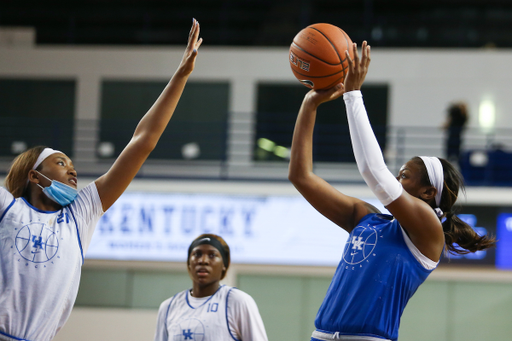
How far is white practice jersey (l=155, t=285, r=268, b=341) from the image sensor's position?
298cm

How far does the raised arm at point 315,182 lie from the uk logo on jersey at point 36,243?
98cm

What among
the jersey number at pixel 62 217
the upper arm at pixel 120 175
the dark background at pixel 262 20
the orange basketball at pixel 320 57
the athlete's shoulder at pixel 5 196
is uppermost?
the dark background at pixel 262 20

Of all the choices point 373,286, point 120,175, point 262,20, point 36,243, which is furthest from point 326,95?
point 262,20

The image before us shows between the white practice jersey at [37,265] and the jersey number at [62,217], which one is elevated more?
the jersey number at [62,217]

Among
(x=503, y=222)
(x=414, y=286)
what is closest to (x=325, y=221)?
→ (x=503, y=222)

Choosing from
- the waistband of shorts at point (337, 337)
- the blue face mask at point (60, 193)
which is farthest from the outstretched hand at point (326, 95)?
the blue face mask at point (60, 193)

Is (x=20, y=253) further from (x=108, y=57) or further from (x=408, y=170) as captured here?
(x=108, y=57)

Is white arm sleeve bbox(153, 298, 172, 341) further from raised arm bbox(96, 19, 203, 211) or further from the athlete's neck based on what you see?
raised arm bbox(96, 19, 203, 211)

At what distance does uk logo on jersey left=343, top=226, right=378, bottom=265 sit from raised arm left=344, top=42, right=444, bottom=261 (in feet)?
0.51

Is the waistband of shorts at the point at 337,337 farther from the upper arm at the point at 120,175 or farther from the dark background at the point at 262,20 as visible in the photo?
the dark background at the point at 262,20

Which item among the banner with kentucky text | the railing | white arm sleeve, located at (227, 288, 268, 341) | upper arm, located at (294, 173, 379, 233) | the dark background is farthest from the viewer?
the dark background

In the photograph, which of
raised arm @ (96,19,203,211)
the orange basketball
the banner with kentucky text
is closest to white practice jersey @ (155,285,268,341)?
raised arm @ (96,19,203,211)

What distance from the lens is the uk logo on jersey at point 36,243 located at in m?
1.89

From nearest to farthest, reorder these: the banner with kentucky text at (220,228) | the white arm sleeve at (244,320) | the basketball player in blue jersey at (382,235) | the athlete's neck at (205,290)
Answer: the basketball player in blue jersey at (382,235)
the white arm sleeve at (244,320)
the athlete's neck at (205,290)
the banner with kentucky text at (220,228)
